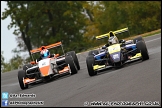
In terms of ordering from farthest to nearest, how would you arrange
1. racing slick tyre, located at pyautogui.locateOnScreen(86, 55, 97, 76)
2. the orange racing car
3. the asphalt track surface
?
1. the orange racing car
2. racing slick tyre, located at pyautogui.locateOnScreen(86, 55, 97, 76)
3. the asphalt track surface

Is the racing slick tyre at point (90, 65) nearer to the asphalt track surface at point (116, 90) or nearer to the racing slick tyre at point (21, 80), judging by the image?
the asphalt track surface at point (116, 90)

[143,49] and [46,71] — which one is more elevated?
[143,49]

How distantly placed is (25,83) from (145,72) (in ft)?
18.3

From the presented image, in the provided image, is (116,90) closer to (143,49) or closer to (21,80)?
(143,49)

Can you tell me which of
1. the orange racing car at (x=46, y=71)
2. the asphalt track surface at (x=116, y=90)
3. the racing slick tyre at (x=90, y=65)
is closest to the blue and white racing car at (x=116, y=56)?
the racing slick tyre at (x=90, y=65)

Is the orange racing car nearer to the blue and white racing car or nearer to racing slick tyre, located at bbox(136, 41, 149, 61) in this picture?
the blue and white racing car

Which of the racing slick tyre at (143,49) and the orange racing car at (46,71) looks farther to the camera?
the orange racing car at (46,71)

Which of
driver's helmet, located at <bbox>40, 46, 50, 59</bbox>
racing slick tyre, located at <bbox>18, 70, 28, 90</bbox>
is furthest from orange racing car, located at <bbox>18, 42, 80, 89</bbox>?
driver's helmet, located at <bbox>40, 46, 50, 59</bbox>

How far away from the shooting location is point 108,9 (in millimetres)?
57406

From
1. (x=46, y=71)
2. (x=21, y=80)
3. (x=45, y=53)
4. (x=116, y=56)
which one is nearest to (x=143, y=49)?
(x=116, y=56)

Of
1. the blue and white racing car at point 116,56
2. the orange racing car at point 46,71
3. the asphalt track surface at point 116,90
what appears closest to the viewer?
the asphalt track surface at point 116,90

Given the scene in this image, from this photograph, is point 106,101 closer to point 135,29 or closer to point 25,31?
point 135,29

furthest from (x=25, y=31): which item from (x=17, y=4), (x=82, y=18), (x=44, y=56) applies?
(x=44, y=56)

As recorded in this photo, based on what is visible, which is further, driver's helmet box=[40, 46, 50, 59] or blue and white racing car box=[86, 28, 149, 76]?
driver's helmet box=[40, 46, 50, 59]
